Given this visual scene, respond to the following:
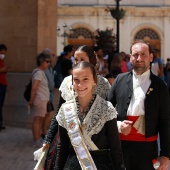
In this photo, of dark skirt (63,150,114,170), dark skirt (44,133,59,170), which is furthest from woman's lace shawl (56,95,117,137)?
dark skirt (44,133,59,170)

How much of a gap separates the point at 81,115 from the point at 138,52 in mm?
1103

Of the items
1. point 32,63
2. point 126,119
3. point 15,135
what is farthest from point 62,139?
point 32,63

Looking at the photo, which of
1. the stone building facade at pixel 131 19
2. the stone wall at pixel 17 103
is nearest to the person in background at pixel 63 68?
the stone wall at pixel 17 103

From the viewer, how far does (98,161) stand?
12.2 feet

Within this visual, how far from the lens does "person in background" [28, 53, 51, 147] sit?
9.34 metres

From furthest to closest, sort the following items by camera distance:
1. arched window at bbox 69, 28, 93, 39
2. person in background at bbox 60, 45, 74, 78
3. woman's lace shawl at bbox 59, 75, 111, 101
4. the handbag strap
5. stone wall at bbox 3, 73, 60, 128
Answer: arched window at bbox 69, 28, 93, 39
stone wall at bbox 3, 73, 60, 128
person in background at bbox 60, 45, 74, 78
woman's lace shawl at bbox 59, 75, 111, 101
the handbag strap

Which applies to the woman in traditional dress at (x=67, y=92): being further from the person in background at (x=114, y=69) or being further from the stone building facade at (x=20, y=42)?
the stone building facade at (x=20, y=42)

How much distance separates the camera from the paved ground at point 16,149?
7795 mm

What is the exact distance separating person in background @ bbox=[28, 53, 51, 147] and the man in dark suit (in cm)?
481

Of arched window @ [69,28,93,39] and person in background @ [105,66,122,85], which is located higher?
arched window @ [69,28,93,39]

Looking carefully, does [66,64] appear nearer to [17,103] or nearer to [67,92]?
[17,103]

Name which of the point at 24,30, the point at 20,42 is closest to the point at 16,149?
the point at 20,42

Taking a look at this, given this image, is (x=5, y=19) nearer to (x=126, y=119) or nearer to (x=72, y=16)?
(x=126, y=119)

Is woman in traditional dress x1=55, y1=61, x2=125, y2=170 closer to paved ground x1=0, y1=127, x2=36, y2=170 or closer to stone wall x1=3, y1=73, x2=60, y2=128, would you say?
paved ground x1=0, y1=127, x2=36, y2=170
